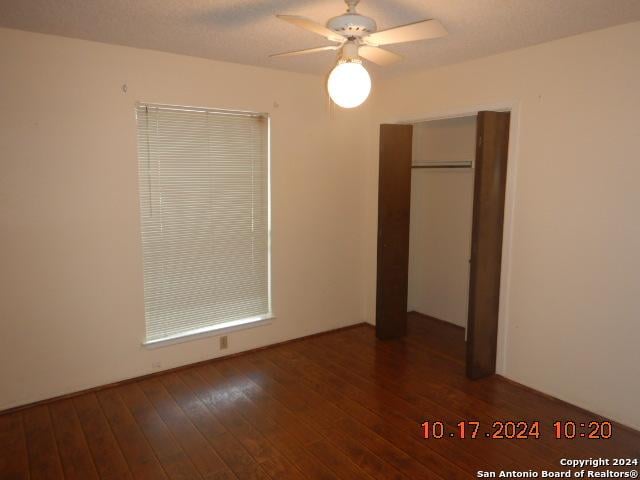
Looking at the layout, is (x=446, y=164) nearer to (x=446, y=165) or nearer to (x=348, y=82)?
(x=446, y=165)

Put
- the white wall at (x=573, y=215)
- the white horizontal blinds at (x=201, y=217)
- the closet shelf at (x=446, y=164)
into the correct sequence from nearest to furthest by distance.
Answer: the white wall at (x=573, y=215)
the white horizontal blinds at (x=201, y=217)
the closet shelf at (x=446, y=164)

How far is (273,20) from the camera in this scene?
276cm

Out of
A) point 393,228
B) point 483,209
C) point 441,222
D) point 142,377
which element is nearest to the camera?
point 483,209

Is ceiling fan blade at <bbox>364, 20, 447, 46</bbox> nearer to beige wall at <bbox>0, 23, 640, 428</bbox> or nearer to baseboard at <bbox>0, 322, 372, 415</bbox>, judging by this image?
beige wall at <bbox>0, 23, 640, 428</bbox>

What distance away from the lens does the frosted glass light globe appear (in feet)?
6.91

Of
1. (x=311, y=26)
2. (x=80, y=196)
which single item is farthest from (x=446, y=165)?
(x=80, y=196)

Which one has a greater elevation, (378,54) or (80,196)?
(378,54)

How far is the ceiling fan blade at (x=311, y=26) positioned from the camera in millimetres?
2014

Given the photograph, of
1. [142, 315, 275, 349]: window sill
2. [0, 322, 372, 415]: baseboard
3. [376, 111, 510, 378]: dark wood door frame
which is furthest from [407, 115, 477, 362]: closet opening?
[142, 315, 275, 349]: window sill

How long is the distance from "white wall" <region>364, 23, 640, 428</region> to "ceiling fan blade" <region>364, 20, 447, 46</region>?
155 centimetres

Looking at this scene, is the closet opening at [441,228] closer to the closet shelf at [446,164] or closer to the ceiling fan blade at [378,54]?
the closet shelf at [446,164]

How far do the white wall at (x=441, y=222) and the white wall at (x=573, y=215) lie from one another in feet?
3.66

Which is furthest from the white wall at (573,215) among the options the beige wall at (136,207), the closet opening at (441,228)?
the closet opening at (441,228)

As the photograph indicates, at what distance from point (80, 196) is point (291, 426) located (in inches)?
86.9
